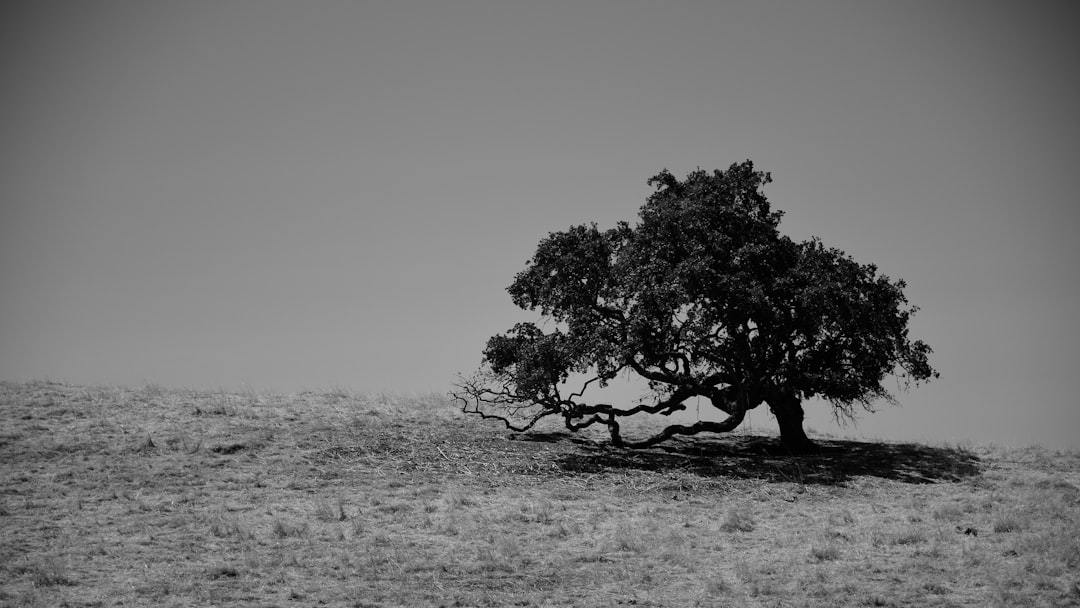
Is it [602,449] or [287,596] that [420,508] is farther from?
[602,449]

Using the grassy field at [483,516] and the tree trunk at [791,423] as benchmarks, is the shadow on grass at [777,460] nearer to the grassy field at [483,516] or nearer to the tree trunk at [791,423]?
the grassy field at [483,516]

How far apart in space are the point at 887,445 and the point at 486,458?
15707mm

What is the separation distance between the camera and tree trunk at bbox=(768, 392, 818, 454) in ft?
93.3

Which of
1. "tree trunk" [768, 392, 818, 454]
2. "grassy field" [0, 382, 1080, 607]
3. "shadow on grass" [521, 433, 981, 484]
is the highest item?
"tree trunk" [768, 392, 818, 454]

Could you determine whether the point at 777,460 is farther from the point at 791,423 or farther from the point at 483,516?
the point at 483,516

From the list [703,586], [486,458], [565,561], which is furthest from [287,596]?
[486,458]

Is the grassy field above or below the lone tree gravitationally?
below

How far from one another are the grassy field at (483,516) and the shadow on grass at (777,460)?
0.49 feet

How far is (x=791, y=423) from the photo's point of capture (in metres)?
28.9

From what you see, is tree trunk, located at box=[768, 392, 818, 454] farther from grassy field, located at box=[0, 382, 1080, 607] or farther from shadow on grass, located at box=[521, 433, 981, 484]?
grassy field, located at box=[0, 382, 1080, 607]

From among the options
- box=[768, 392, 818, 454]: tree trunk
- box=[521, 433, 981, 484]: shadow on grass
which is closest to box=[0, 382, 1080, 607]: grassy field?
box=[521, 433, 981, 484]: shadow on grass

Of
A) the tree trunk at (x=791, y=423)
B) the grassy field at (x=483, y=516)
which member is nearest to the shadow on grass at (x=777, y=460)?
the grassy field at (x=483, y=516)

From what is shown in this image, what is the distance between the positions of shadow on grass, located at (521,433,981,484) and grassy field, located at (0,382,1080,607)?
0.49ft

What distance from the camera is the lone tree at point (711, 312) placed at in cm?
2489
